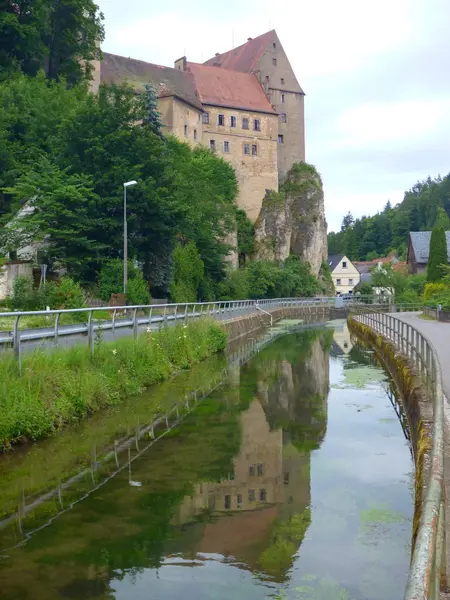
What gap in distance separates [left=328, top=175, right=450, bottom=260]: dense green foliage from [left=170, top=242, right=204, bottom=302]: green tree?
122825mm

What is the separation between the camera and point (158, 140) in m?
42.4

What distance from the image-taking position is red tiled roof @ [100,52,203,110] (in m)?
81.2

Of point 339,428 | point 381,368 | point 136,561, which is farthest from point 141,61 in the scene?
point 136,561

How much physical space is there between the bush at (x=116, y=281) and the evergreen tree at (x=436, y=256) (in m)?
48.1

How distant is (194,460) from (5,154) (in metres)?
38.4

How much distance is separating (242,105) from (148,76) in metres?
13.8

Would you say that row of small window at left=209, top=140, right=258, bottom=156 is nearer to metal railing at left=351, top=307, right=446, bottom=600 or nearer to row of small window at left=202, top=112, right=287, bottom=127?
row of small window at left=202, top=112, right=287, bottom=127

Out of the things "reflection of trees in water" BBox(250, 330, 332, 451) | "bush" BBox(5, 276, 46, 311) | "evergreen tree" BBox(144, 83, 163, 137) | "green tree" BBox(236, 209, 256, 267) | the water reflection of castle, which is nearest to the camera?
the water reflection of castle

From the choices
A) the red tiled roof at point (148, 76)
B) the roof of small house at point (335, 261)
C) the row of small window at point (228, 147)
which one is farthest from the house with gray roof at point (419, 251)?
the red tiled roof at point (148, 76)

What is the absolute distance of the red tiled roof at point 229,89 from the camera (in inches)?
3556

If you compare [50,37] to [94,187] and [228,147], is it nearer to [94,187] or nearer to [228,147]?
[94,187]

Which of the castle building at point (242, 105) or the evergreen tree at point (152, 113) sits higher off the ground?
the castle building at point (242, 105)

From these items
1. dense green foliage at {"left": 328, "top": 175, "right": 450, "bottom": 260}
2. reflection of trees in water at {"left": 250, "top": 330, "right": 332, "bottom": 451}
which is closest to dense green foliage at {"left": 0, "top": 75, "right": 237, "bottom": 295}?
reflection of trees in water at {"left": 250, "top": 330, "right": 332, "bottom": 451}

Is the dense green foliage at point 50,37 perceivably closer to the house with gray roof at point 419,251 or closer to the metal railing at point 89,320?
the metal railing at point 89,320
